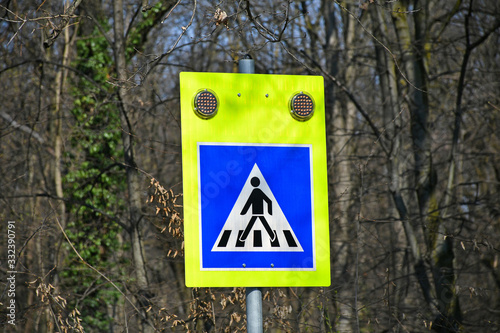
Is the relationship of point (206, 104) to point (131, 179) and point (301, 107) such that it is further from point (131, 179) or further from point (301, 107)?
point (131, 179)

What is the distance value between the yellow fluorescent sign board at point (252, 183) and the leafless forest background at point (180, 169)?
100 inches

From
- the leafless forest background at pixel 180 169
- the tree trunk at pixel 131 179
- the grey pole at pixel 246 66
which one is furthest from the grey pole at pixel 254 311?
the tree trunk at pixel 131 179

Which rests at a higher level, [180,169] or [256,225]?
[180,169]

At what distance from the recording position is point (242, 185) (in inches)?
104

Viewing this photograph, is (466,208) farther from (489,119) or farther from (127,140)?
(127,140)

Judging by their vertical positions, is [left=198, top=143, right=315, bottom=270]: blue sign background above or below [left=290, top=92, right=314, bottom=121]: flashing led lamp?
below

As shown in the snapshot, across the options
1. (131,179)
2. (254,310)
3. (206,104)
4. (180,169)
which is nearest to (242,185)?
(206,104)

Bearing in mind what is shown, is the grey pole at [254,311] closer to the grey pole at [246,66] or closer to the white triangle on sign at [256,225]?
the white triangle on sign at [256,225]

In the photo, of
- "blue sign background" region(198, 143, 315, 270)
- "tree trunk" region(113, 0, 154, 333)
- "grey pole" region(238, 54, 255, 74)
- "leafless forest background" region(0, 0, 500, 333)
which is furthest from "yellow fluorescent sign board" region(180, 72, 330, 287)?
"tree trunk" region(113, 0, 154, 333)

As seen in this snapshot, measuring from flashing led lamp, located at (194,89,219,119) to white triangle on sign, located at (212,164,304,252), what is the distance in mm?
296

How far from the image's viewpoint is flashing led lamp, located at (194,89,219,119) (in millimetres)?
2641

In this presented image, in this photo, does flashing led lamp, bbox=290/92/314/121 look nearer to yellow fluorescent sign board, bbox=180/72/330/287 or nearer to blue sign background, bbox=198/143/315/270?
yellow fluorescent sign board, bbox=180/72/330/287

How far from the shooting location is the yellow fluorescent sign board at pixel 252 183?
2594 mm

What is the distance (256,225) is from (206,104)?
0.55m
